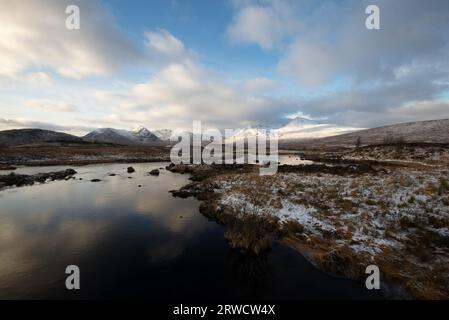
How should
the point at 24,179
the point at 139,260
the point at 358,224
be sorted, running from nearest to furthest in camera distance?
1. the point at 139,260
2. the point at 358,224
3. the point at 24,179

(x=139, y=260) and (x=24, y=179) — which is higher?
(x=24, y=179)

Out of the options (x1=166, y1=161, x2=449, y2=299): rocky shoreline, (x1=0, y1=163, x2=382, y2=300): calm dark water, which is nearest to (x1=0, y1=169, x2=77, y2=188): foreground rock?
(x1=0, y1=163, x2=382, y2=300): calm dark water

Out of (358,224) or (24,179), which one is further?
(24,179)

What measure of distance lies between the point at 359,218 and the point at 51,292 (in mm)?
18027

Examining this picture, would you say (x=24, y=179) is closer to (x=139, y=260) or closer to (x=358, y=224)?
(x=139, y=260)

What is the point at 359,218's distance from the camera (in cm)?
1625

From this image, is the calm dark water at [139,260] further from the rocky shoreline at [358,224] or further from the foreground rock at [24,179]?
the foreground rock at [24,179]

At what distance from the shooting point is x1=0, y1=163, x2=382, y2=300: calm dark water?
1034 cm

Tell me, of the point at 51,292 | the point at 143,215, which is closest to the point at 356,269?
the point at 51,292

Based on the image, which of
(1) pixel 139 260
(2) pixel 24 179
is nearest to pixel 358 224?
(1) pixel 139 260

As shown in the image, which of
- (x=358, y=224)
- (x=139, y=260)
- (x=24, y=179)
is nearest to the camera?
(x=139, y=260)

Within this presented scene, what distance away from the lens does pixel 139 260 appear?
42.4 feet
